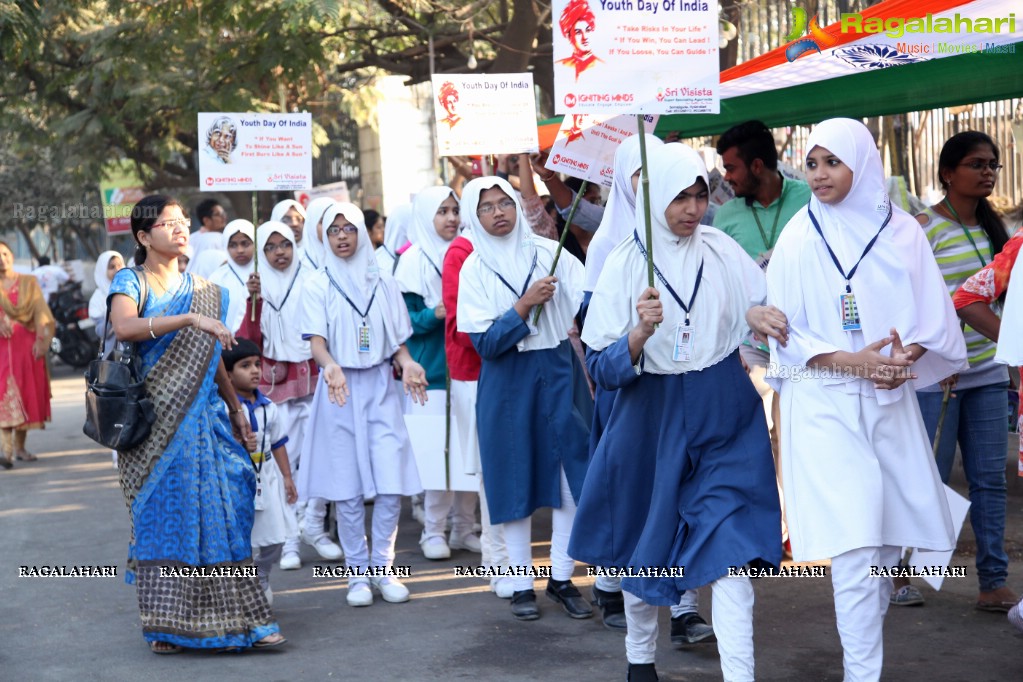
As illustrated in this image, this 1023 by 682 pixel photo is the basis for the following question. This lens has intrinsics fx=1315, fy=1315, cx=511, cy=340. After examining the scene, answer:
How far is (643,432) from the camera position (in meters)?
4.89

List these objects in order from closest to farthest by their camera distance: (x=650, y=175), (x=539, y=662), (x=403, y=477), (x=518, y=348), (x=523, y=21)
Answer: (x=650, y=175) < (x=539, y=662) < (x=518, y=348) < (x=403, y=477) < (x=523, y=21)

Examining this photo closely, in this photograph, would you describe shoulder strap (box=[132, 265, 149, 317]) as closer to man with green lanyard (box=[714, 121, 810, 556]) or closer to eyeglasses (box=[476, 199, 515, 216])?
eyeglasses (box=[476, 199, 515, 216])

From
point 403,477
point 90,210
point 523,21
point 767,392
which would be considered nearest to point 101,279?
point 90,210

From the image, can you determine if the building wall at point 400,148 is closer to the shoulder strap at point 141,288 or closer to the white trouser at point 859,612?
the shoulder strap at point 141,288

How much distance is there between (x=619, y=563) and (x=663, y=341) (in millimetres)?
863

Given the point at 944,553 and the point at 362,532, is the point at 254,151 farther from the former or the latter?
the point at 944,553

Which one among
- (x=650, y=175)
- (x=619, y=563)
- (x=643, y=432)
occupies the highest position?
(x=650, y=175)

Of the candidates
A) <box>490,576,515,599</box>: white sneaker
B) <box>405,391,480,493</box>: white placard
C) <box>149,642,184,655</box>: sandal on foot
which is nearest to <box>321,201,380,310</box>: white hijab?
<box>405,391,480,493</box>: white placard

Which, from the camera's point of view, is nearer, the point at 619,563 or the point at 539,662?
the point at 619,563

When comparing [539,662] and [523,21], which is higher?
[523,21]

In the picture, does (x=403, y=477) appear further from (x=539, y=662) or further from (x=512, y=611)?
(x=539, y=662)

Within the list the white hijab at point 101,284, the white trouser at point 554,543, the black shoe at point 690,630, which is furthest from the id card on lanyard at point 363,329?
the white hijab at point 101,284

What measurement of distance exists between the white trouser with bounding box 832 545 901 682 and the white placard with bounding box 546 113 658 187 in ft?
8.43

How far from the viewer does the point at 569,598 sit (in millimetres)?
6270
